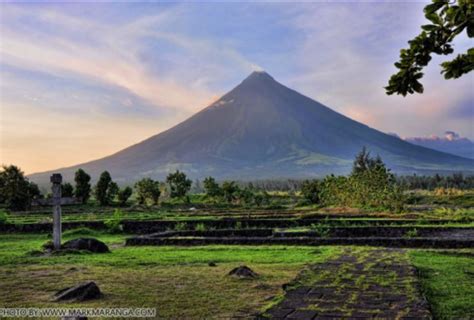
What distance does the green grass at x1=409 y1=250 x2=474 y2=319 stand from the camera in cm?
589

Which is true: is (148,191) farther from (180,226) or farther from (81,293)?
(81,293)

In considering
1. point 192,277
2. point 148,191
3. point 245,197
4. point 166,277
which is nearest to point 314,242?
point 192,277

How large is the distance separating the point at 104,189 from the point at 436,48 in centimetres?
4183

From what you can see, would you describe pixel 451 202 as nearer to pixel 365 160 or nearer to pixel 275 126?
pixel 365 160

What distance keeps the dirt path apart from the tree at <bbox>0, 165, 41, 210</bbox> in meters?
33.3

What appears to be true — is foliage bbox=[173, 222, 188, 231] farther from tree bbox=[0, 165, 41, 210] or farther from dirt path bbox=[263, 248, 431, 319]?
tree bbox=[0, 165, 41, 210]

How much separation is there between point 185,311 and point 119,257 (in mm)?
5829

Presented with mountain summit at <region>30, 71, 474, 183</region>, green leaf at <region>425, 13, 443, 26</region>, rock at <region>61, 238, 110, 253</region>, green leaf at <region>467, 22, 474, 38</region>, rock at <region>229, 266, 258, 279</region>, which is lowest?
rock at <region>229, 266, 258, 279</region>

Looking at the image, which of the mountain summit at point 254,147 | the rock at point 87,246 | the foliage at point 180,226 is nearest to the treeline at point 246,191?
the foliage at point 180,226

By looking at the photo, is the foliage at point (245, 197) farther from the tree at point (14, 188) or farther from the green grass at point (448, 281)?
the green grass at point (448, 281)

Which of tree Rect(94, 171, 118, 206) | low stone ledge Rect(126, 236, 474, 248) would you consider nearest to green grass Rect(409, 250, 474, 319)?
low stone ledge Rect(126, 236, 474, 248)

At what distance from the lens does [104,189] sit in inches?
1703

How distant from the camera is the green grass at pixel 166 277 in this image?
6332 millimetres

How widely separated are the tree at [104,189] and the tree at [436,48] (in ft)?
134
